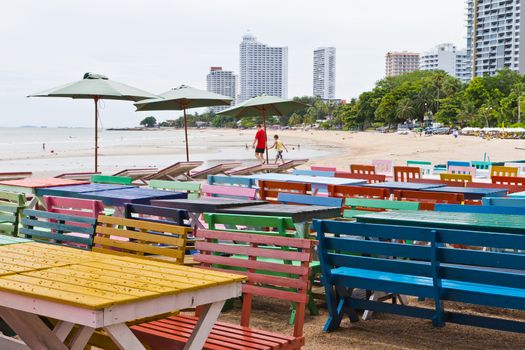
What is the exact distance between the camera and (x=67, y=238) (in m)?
5.16

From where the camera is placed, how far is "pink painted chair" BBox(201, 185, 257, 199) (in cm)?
741

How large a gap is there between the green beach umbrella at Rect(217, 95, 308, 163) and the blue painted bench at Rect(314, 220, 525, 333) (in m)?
12.7

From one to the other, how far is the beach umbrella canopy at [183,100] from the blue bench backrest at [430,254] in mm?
10900

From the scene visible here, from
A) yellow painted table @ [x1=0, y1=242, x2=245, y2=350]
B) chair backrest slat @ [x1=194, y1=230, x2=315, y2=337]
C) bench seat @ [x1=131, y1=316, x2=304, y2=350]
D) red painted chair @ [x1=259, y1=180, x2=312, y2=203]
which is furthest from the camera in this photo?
red painted chair @ [x1=259, y1=180, x2=312, y2=203]

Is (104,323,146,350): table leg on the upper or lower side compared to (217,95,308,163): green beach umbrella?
lower

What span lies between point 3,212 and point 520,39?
18574 cm

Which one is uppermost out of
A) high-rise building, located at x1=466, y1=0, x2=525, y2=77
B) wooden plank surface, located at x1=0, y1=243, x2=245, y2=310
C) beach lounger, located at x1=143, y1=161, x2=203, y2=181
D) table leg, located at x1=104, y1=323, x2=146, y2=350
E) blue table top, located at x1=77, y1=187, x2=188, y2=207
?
high-rise building, located at x1=466, y1=0, x2=525, y2=77

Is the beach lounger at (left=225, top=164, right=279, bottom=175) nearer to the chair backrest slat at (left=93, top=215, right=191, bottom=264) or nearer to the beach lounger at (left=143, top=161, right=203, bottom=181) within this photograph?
the beach lounger at (left=143, top=161, right=203, bottom=181)

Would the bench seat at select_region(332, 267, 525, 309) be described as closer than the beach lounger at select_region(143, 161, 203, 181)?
Yes

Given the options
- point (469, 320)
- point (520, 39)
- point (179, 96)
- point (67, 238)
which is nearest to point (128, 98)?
point (179, 96)

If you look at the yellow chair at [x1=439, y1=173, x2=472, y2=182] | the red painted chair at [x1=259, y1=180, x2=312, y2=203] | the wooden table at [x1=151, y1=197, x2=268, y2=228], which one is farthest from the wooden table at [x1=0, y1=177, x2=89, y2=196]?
the yellow chair at [x1=439, y1=173, x2=472, y2=182]

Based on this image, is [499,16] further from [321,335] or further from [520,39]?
[321,335]

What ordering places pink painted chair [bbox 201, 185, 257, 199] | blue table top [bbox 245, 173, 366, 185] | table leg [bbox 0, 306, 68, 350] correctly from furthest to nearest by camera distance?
blue table top [bbox 245, 173, 366, 185] < pink painted chair [bbox 201, 185, 257, 199] < table leg [bbox 0, 306, 68, 350]

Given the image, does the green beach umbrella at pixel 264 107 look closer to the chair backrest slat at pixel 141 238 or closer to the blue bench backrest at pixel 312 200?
the blue bench backrest at pixel 312 200
